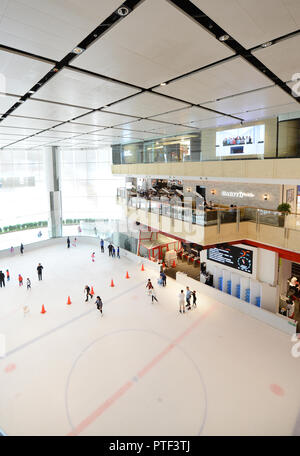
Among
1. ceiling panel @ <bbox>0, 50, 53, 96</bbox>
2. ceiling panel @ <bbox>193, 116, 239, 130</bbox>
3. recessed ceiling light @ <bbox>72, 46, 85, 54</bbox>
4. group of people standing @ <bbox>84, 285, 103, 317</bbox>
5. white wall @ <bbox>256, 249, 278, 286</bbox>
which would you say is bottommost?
group of people standing @ <bbox>84, 285, 103, 317</bbox>

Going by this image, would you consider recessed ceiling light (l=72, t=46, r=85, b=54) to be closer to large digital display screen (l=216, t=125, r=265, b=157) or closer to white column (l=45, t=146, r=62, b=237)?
large digital display screen (l=216, t=125, r=265, b=157)

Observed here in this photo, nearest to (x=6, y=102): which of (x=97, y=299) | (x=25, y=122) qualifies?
(x=25, y=122)

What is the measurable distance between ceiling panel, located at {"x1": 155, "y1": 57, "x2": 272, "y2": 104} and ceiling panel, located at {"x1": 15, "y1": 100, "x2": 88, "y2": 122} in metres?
3.27

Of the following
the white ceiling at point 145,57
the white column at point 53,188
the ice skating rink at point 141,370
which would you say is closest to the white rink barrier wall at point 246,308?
the ice skating rink at point 141,370

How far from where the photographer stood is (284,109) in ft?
30.3

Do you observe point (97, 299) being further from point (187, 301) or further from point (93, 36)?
point (93, 36)

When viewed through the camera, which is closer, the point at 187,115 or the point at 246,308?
the point at 187,115

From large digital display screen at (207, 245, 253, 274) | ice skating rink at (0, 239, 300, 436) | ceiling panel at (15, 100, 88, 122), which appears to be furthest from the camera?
large digital display screen at (207, 245, 253, 274)

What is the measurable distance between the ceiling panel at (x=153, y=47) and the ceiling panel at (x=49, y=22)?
0.32m

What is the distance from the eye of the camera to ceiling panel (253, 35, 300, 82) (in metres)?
4.04

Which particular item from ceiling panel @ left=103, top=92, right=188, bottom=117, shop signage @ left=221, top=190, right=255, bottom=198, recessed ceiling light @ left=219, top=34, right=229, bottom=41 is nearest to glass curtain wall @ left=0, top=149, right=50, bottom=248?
shop signage @ left=221, top=190, right=255, bottom=198

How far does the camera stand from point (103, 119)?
32.8 feet

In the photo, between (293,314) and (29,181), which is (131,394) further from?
(29,181)

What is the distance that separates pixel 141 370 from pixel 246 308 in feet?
22.6
